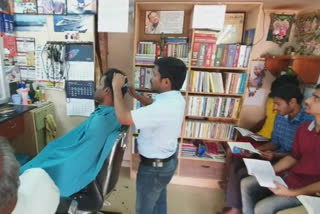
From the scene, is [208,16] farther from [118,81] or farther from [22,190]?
[22,190]

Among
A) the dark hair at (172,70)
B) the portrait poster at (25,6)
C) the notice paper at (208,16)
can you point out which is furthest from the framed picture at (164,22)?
the portrait poster at (25,6)

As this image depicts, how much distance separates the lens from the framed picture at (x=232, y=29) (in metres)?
1.91

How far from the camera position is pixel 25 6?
2033 mm

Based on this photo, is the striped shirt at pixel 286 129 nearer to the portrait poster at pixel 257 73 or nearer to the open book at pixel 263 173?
the open book at pixel 263 173

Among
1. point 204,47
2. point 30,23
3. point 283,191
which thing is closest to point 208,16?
point 204,47

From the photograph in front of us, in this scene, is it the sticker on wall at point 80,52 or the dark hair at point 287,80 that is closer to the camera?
the dark hair at point 287,80

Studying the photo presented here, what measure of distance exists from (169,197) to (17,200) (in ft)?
5.32

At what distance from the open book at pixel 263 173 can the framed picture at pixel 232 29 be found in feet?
3.92

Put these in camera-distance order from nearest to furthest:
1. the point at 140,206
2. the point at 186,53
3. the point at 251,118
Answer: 1. the point at 140,206
2. the point at 186,53
3. the point at 251,118

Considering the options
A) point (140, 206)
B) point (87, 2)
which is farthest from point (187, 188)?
point (87, 2)

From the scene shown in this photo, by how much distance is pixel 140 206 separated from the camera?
118 cm

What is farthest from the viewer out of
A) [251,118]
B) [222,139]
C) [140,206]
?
[251,118]

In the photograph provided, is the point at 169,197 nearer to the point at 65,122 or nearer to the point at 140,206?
the point at 140,206

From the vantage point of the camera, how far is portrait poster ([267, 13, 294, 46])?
189 cm
